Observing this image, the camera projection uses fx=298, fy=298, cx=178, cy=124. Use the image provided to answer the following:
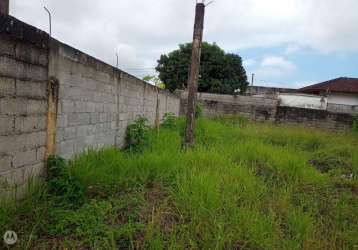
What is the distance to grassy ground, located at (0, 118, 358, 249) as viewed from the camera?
2436 millimetres

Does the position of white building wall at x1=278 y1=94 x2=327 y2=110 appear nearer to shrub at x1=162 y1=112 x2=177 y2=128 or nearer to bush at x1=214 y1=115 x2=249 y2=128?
bush at x1=214 y1=115 x2=249 y2=128

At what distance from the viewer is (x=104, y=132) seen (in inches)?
185

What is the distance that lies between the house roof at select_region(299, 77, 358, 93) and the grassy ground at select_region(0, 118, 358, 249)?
19738 mm

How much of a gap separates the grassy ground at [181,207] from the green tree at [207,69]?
728 inches

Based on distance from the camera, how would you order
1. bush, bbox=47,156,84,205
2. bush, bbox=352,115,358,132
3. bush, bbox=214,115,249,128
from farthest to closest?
bush, bbox=214,115,249,128 < bush, bbox=352,115,358,132 < bush, bbox=47,156,84,205

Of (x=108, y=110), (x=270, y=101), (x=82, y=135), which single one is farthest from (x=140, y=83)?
(x=270, y=101)

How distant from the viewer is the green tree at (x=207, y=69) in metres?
22.8

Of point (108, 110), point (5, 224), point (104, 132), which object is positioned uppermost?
point (108, 110)

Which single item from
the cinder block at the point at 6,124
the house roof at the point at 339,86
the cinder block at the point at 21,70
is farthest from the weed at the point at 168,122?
the house roof at the point at 339,86

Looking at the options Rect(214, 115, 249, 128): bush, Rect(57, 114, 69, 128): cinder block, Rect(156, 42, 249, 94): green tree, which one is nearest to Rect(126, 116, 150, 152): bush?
Rect(57, 114, 69, 128): cinder block

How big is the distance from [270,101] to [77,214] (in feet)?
42.8

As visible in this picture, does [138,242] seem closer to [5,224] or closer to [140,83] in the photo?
[5,224]

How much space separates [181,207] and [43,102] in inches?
68.3

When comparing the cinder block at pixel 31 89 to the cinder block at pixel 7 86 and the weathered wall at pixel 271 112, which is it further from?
the weathered wall at pixel 271 112
